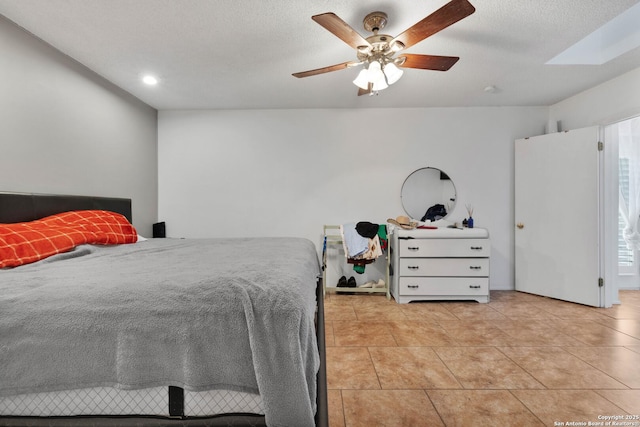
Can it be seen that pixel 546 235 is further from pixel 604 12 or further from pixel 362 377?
pixel 362 377

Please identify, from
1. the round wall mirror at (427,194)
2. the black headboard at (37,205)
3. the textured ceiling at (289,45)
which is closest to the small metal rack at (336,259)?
the round wall mirror at (427,194)

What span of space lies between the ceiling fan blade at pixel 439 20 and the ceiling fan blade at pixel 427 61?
0.14 metres

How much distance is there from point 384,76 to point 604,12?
1.45 m

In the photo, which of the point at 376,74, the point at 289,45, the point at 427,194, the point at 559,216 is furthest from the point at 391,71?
the point at 559,216

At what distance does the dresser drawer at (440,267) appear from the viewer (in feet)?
10.8

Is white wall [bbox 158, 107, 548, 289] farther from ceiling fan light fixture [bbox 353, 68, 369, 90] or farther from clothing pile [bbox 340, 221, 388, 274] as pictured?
ceiling fan light fixture [bbox 353, 68, 369, 90]

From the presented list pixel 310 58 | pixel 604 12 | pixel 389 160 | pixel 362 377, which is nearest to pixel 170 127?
pixel 310 58

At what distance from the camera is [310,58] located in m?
2.50

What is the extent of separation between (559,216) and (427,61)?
8.81 feet

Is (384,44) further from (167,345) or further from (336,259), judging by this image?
(336,259)

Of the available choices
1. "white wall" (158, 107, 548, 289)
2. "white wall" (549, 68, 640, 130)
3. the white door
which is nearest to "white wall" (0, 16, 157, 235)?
"white wall" (158, 107, 548, 289)

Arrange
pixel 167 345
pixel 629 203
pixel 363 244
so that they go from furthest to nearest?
1. pixel 629 203
2. pixel 363 244
3. pixel 167 345

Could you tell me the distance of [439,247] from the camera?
10.8 feet

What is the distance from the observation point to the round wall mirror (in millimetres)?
3828
